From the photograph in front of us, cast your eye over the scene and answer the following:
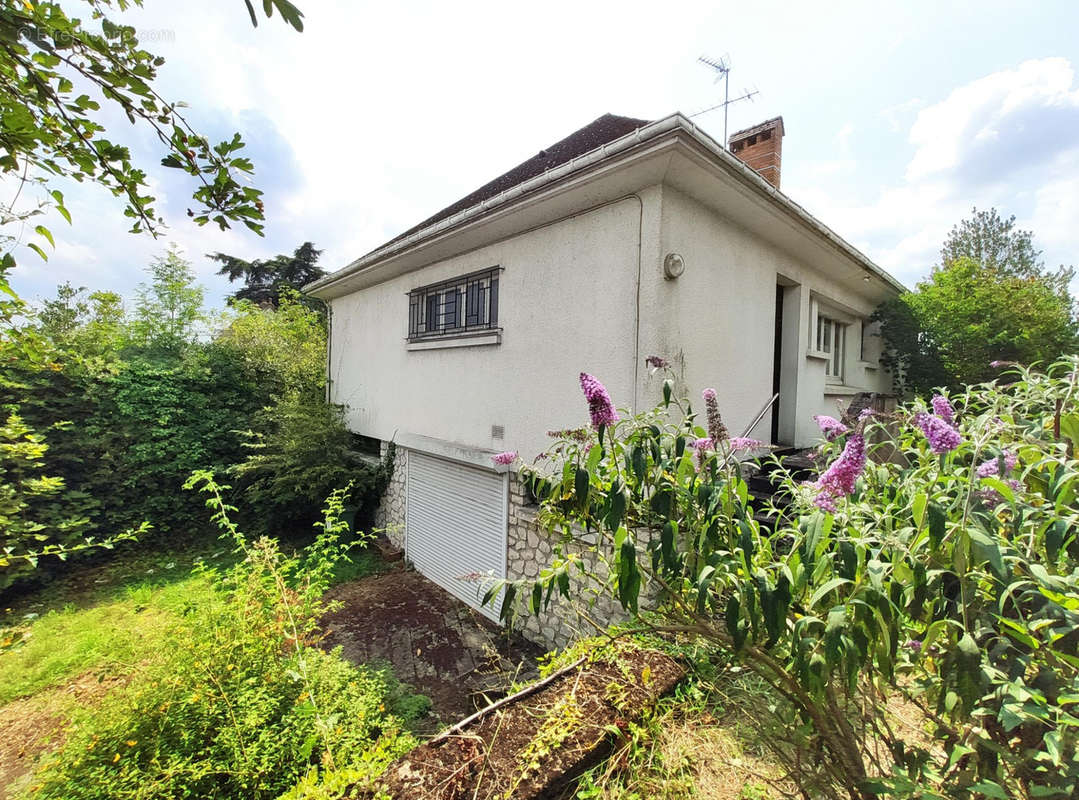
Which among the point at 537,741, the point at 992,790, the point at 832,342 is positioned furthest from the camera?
the point at 832,342

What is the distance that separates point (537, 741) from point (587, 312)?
4.07 metres

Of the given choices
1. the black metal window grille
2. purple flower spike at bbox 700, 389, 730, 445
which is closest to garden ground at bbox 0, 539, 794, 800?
purple flower spike at bbox 700, 389, 730, 445

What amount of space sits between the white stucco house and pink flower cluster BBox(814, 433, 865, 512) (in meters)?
1.70

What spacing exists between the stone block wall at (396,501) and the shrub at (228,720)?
547cm

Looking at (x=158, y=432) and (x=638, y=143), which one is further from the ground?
(x=638, y=143)

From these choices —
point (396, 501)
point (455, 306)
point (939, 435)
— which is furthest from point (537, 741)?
point (396, 501)

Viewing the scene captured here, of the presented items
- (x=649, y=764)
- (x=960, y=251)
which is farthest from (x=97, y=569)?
(x=960, y=251)

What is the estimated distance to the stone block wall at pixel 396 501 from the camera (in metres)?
9.09

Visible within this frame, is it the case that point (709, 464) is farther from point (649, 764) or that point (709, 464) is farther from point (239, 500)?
point (239, 500)

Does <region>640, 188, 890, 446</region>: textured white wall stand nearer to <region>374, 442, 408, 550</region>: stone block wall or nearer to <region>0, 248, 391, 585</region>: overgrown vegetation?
<region>374, 442, 408, 550</region>: stone block wall

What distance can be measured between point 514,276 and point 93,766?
5865mm

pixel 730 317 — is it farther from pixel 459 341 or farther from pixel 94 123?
pixel 94 123

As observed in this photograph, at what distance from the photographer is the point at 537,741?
2270 mm

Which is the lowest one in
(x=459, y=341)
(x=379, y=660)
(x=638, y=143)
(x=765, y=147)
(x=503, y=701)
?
(x=379, y=660)
